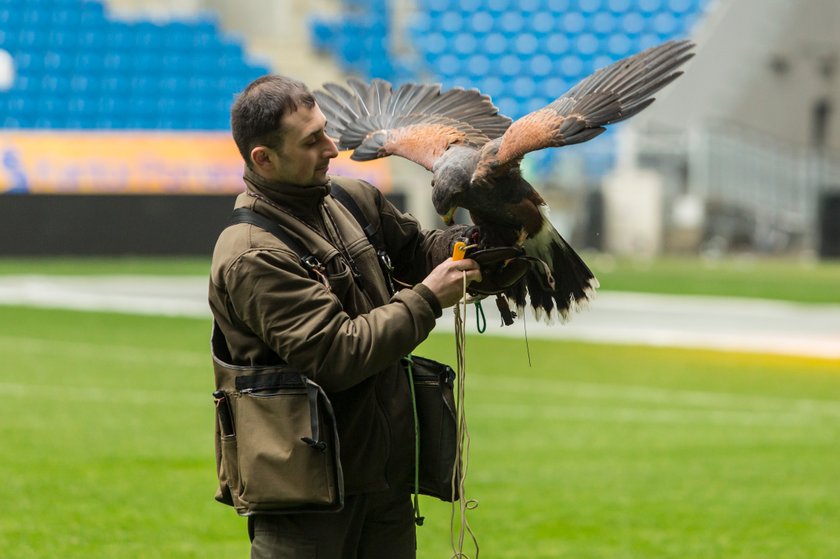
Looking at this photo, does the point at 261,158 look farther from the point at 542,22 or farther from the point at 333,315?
the point at 542,22

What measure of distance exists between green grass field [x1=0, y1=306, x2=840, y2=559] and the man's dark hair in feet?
9.82

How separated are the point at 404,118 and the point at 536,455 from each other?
4097 mm

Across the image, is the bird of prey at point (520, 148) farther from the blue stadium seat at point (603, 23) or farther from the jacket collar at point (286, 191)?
the blue stadium seat at point (603, 23)

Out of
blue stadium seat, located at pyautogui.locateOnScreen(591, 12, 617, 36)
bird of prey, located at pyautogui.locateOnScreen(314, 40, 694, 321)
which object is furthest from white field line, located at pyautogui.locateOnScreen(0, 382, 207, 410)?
blue stadium seat, located at pyautogui.locateOnScreen(591, 12, 617, 36)

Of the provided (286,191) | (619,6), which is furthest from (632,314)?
(619,6)

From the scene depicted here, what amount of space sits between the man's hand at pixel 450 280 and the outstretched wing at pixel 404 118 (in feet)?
2.84

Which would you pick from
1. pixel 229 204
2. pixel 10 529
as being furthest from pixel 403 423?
pixel 229 204

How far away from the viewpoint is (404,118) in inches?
168

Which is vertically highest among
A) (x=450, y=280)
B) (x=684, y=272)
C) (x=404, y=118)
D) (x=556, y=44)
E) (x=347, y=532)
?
(x=556, y=44)

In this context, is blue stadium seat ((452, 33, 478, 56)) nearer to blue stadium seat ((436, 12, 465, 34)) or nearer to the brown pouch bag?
blue stadium seat ((436, 12, 465, 34))

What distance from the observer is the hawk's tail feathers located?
376 cm

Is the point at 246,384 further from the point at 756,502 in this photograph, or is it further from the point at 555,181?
the point at 555,181

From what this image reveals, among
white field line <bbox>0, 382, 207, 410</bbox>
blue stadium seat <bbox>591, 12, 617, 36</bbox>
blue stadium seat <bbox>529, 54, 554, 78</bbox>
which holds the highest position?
blue stadium seat <bbox>591, 12, 617, 36</bbox>

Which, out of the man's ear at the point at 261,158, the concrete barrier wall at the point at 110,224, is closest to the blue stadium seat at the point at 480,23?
the concrete barrier wall at the point at 110,224
